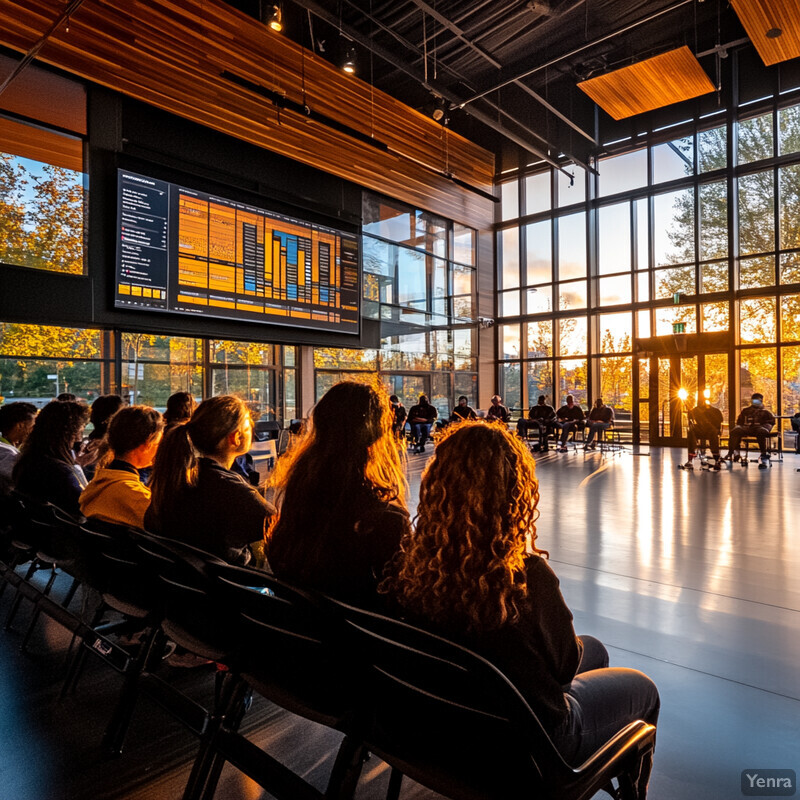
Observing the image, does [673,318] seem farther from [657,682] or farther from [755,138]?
[657,682]

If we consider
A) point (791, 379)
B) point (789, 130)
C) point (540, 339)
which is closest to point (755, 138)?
point (789, 130)

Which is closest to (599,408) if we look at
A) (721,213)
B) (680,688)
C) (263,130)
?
(721,213)

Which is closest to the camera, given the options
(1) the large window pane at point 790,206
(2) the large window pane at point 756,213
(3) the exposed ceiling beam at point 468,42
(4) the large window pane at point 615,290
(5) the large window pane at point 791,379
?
(3) the exposed ceiling beam at point 468,42

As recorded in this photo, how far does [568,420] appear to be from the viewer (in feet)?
43.1

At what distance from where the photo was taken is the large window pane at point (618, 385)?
14.0m

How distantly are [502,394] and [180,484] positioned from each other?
14.5 meters

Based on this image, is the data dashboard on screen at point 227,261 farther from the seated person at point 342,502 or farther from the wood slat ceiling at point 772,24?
the wood slat ceiling at point 772,24

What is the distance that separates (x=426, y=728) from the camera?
3.77 feet

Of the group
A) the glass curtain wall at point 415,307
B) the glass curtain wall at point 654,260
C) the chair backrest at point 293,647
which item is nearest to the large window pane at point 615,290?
the glass curtain wall at point 654,260

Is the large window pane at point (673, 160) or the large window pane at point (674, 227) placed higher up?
the large window pane at point (673, 160)

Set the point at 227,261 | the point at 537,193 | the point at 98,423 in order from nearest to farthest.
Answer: the point at 98,423, the point at 227,261, the point at 537,193

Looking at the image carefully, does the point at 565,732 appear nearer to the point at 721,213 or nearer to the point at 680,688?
the point at 680,688

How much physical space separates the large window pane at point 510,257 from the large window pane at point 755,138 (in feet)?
18.4

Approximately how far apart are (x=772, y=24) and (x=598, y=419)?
7.90 metres
